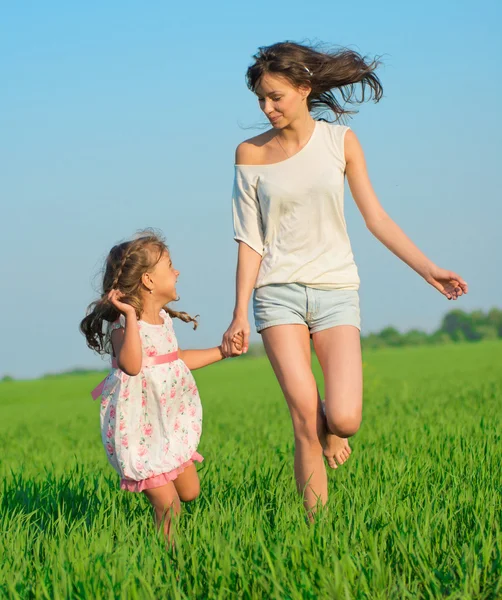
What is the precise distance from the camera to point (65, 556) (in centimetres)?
386

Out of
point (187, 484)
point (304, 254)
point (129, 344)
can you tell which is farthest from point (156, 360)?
point (304, 254)

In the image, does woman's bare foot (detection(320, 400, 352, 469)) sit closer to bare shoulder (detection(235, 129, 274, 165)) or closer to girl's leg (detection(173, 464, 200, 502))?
girl's leg (detection(173, 464, 200, 502))

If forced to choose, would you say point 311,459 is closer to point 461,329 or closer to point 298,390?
point 298,390

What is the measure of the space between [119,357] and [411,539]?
Result: 1672 mm

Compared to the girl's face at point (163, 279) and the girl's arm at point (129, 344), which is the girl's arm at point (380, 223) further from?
the girl's arm at point (129, 344)

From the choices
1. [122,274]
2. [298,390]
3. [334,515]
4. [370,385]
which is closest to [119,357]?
[122,274]

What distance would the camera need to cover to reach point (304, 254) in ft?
15.0

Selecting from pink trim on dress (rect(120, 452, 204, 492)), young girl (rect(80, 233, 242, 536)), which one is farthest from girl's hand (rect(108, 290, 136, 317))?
pink trim on dress (rect(120, 452, 204, 492))

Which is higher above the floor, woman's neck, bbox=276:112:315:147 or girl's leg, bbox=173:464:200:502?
woman's neck, bbox=276:112:315:147

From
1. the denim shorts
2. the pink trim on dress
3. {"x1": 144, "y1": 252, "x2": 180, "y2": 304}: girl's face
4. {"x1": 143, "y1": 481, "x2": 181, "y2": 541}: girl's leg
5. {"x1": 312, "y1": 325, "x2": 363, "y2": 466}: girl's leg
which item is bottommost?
{"x1": 143, "y1": 481, "x2": 181, "y2": 541}: girl's leg

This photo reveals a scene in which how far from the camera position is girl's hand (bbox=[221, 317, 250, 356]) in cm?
451

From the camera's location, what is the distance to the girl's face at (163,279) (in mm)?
4520

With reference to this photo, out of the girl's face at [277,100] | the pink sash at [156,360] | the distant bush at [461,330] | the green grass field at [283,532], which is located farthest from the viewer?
the distant bush at [461,330]

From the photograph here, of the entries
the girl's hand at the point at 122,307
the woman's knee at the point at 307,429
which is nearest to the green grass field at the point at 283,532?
the woman's knee at the point at 307,429
